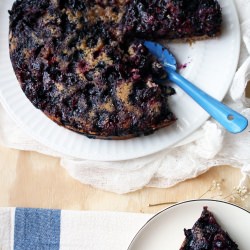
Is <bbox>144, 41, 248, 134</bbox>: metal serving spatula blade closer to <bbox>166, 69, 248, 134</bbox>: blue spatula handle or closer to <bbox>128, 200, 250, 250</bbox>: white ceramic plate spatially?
<bbox>166, 69, 248, 134</bbox>: blue spatula handle

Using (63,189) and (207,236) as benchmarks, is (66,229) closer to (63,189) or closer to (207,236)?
(63,189)

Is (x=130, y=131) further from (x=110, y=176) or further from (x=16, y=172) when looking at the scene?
(x=16, y=172)

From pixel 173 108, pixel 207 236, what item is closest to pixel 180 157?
pixel 173 108

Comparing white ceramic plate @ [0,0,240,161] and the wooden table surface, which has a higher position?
white ceramic plate @ [0,0,240,161]

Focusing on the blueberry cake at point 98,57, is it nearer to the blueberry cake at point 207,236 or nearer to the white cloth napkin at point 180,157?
the white cloth napkin at point 180,157

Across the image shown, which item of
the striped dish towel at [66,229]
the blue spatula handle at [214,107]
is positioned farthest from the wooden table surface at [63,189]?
the blue spatula handle at [214,107]

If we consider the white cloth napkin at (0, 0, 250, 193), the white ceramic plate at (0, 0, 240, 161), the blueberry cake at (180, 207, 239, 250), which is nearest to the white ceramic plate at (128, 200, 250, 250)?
the blueberry cake at (180, 207, 239, 250)

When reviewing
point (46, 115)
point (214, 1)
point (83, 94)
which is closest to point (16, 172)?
point (46, 115)
